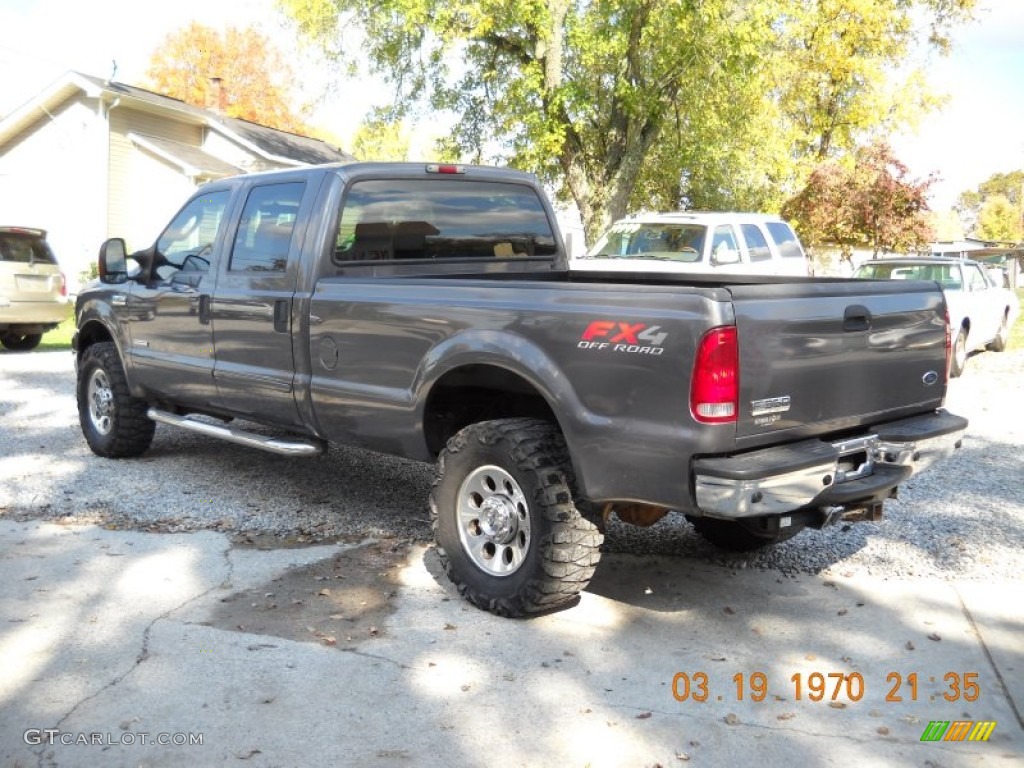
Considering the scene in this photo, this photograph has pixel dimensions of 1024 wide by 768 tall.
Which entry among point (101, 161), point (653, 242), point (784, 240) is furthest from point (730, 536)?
point (101, 161)

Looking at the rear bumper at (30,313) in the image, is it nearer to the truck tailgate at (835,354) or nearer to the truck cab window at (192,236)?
the truck cab window at (192,236)

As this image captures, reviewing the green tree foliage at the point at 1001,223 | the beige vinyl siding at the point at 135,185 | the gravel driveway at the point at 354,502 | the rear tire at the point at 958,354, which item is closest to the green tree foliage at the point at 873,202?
the rear tire at the point at 958,354

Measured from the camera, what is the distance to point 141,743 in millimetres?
3252

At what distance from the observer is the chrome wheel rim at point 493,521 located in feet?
14.2

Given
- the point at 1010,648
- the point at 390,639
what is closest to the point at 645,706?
the point at 390,639

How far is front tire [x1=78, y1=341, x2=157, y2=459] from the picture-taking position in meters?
7.16

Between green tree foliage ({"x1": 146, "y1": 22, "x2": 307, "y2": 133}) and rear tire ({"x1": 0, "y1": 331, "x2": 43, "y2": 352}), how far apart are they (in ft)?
112

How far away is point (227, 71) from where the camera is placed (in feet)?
156

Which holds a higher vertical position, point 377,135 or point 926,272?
point 377,135

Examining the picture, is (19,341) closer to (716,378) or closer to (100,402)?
(100,402)

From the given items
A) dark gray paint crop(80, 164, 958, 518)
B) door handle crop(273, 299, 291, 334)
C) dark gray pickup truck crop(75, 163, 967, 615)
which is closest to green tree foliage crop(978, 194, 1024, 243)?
dark gray pickup truck crop(75, 163, 967, 615)

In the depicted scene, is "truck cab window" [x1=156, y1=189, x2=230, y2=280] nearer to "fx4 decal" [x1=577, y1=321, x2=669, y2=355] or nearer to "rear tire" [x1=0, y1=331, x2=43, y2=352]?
"fx4 decal" [x1=577, y1=321, x2=669, y2=355]

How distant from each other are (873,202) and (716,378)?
24.5 metres

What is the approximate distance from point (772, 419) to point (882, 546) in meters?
2.22
